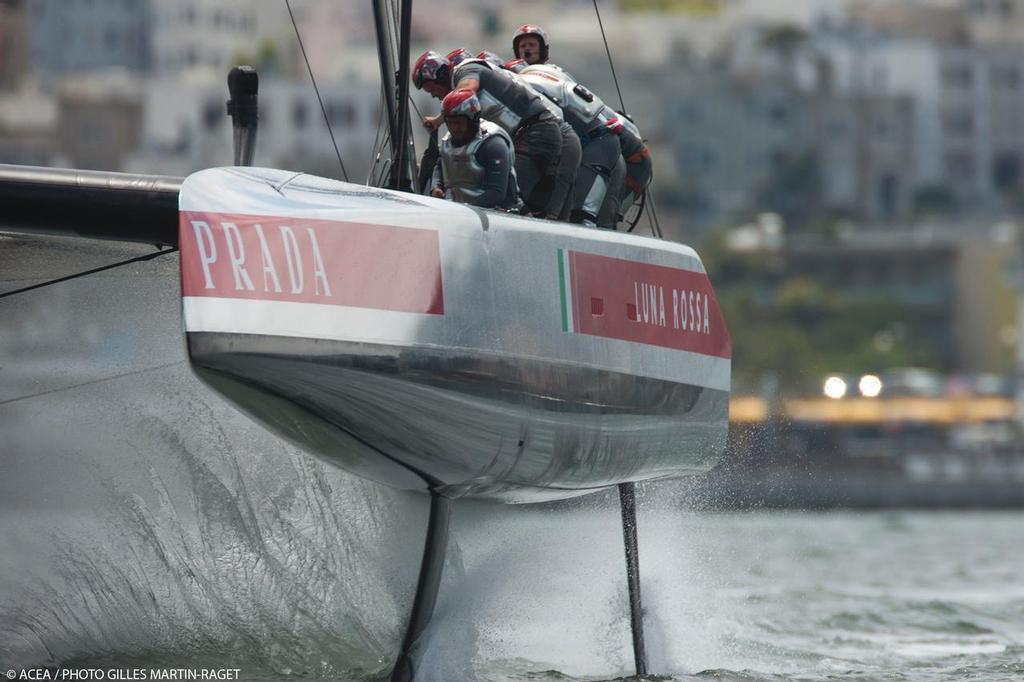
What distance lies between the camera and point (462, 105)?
8000mm

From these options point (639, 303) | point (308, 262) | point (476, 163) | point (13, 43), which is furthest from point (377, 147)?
point (13, 43)

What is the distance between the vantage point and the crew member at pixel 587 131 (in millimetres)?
9211

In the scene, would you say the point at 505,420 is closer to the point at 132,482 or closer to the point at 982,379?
the point at 132,482

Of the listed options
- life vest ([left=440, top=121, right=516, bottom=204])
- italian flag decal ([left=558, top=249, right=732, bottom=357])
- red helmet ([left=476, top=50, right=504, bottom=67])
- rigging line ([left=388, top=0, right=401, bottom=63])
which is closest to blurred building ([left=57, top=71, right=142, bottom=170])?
rigging line ([left=388, top=0, right=401, bottom=63])

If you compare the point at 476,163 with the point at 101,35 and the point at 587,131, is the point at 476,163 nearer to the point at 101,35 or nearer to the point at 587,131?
the point at 587,131

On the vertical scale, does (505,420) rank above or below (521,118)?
below

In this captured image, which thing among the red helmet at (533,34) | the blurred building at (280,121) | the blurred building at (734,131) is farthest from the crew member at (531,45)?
the blurred building at (734,131)

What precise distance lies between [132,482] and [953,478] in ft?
156

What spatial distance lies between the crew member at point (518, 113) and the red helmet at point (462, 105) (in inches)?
12.4

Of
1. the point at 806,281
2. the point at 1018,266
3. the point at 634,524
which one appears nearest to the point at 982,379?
the point at 1018,266

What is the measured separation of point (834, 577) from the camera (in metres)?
20.5

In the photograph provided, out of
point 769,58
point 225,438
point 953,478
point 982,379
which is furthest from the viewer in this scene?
point 769,58

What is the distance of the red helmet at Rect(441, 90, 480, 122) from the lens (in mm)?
8008

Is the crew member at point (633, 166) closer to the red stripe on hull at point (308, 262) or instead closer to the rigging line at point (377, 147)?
the rigging line at point (377, 147)
